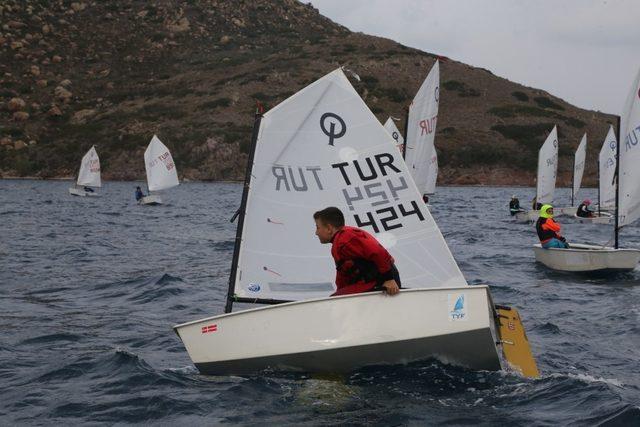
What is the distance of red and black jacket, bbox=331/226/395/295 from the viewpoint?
28.3 feet

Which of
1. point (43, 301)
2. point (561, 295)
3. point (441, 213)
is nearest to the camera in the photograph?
point (43, 301)

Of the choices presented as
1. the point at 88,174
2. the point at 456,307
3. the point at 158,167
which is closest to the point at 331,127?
the point at 456,307

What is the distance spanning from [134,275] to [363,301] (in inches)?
444

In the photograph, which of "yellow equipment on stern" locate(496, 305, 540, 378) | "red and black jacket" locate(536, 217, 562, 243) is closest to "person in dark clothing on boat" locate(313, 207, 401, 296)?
"yellow equipment on stern" locate(496, 305, 540, 378)

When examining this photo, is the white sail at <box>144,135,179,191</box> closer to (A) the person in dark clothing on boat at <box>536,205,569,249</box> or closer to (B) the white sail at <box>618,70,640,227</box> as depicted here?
(A) the person in dark clothing on boat at <box>536,205,569,249</box>

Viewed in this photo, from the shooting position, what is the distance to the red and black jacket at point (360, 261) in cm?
862

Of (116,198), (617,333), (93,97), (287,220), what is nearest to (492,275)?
(617,333)

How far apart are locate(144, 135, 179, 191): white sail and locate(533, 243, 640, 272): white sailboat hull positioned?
35.8 meters

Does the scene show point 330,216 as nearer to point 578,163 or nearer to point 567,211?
point 567,211

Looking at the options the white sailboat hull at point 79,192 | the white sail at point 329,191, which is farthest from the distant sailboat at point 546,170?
the white sail at point 329,191

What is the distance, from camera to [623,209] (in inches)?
782

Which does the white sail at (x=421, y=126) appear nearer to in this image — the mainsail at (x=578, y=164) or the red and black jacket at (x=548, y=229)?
the red and black jacket at (x=548, y=229)

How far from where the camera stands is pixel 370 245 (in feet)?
28.6

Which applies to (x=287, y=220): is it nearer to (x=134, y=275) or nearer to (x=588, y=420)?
(x=588, y=420)
